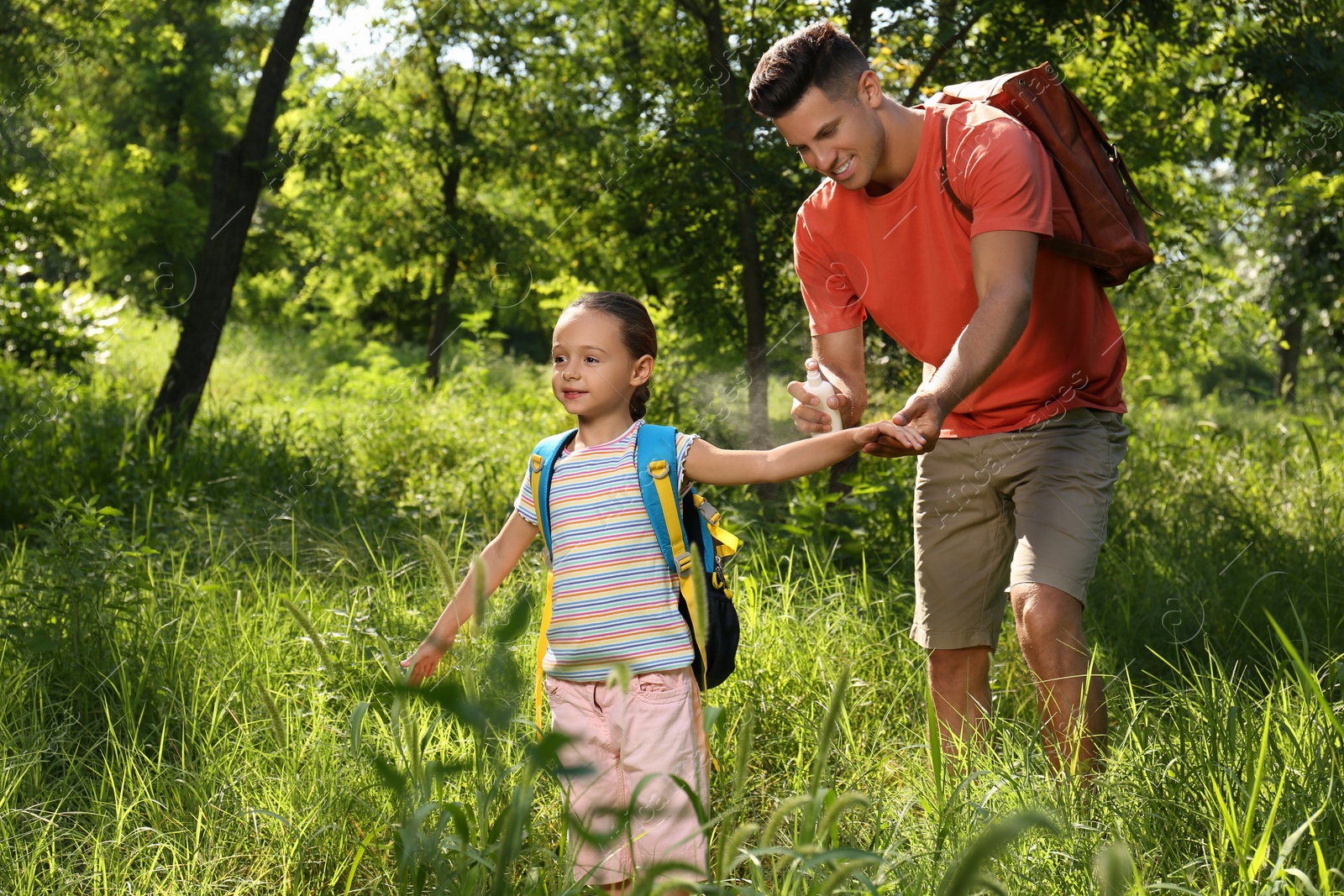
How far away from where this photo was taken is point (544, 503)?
252 cm

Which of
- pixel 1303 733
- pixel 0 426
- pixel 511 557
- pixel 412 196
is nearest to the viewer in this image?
pixel 1303 733

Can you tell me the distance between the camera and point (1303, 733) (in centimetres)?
232

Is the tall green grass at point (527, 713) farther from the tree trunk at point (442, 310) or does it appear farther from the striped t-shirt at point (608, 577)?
the tree trunk at point (442, 310)

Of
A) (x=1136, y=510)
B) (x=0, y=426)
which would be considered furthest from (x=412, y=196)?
(x=1136, y=510)

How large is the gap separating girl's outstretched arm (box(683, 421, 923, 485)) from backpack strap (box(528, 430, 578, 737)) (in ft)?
1.19

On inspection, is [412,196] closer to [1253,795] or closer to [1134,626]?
[1134,626]

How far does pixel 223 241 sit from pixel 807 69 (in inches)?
231

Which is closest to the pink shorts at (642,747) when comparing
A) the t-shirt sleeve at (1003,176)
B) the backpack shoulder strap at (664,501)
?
the backpack shoulder strap at (664,501)

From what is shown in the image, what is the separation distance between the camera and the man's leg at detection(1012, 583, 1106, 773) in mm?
2607

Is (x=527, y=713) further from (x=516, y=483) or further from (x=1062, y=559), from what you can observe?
(x=516, y=483)

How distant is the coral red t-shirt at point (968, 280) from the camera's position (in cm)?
273

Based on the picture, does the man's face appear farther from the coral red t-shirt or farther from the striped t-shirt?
the striped t-shirt

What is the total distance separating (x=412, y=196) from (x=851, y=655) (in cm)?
1156

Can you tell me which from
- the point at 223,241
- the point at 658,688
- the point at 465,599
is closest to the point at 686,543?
the point at 658,688
